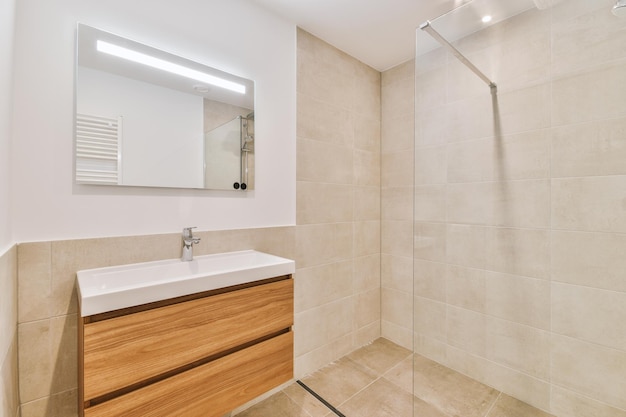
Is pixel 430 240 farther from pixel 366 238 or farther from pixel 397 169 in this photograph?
pixel 397 169

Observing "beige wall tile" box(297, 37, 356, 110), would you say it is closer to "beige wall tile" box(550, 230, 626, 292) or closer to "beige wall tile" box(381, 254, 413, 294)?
"beige wall tile" box(381, 254, 413, 294)

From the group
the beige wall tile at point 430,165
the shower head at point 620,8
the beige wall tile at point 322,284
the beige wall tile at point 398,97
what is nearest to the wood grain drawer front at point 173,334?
the beige wall tile at point 322,284

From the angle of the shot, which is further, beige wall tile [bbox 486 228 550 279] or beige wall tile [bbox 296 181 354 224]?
beige wall tile [bbox 296 181 354 224]

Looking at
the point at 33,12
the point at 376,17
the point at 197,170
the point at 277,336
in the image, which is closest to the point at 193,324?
the point at 277,336

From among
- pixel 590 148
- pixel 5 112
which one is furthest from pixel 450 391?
pixel 5 112

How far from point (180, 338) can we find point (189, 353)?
0.07 meters

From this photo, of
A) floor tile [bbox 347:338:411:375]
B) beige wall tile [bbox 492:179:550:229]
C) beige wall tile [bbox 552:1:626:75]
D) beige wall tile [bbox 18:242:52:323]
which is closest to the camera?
beige wall tile [bbox 18:242:52:323]

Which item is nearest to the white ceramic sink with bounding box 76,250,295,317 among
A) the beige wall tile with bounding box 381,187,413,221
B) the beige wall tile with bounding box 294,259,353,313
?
the beige wall tile with bounding box 294,259,353,313

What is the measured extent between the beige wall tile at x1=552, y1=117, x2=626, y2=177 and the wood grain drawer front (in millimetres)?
1580

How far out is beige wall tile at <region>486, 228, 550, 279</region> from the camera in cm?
157

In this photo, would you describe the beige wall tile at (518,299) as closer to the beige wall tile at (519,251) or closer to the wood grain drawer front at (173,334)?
the beige wall tile at (519,251)

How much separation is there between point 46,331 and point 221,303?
0.68 m

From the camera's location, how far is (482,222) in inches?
68.6

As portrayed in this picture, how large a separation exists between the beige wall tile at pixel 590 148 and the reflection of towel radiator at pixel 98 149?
2146 millimetres
